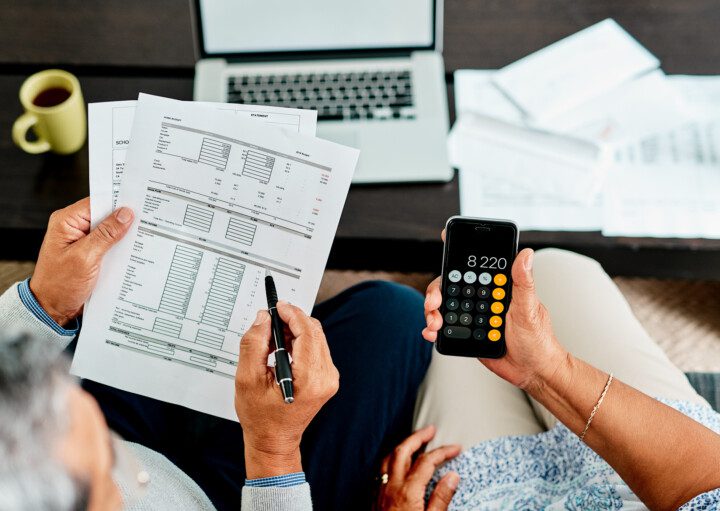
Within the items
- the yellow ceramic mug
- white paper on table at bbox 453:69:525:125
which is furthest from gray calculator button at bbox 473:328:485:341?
the yellow ceramic mug

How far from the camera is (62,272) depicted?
785mm

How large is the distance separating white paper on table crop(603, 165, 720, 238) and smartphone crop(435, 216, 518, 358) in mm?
275

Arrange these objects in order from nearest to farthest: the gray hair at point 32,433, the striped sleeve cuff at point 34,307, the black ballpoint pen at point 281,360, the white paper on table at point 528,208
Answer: the gray hair at point 32,433, the black ballpoint pen at point 281,360, the striped sleeve cuff at point 34,307, the white paper on table at point 528,208

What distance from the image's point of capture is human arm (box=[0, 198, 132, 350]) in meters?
0.77

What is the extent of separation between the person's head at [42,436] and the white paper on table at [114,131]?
0.34 meters

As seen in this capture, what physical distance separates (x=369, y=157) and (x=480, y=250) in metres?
0.31

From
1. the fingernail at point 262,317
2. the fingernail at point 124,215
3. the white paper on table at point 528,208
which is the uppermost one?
the white paper on table at point 528,208

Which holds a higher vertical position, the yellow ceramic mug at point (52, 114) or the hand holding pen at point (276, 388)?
the yellow ceramic mug at point (52, 114)

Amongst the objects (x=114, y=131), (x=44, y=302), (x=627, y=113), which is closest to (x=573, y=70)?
(x=627, y=113)

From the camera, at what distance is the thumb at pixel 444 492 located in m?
0.89

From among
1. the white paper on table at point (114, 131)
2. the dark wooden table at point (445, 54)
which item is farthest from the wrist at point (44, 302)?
the dark wooden table at point (445, 54)

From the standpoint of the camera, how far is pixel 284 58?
1.13 meters

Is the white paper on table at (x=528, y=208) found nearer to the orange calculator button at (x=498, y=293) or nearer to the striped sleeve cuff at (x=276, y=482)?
the orange calculator button at (x=498, y=293)

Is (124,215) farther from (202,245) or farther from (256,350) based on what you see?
(256,350)
